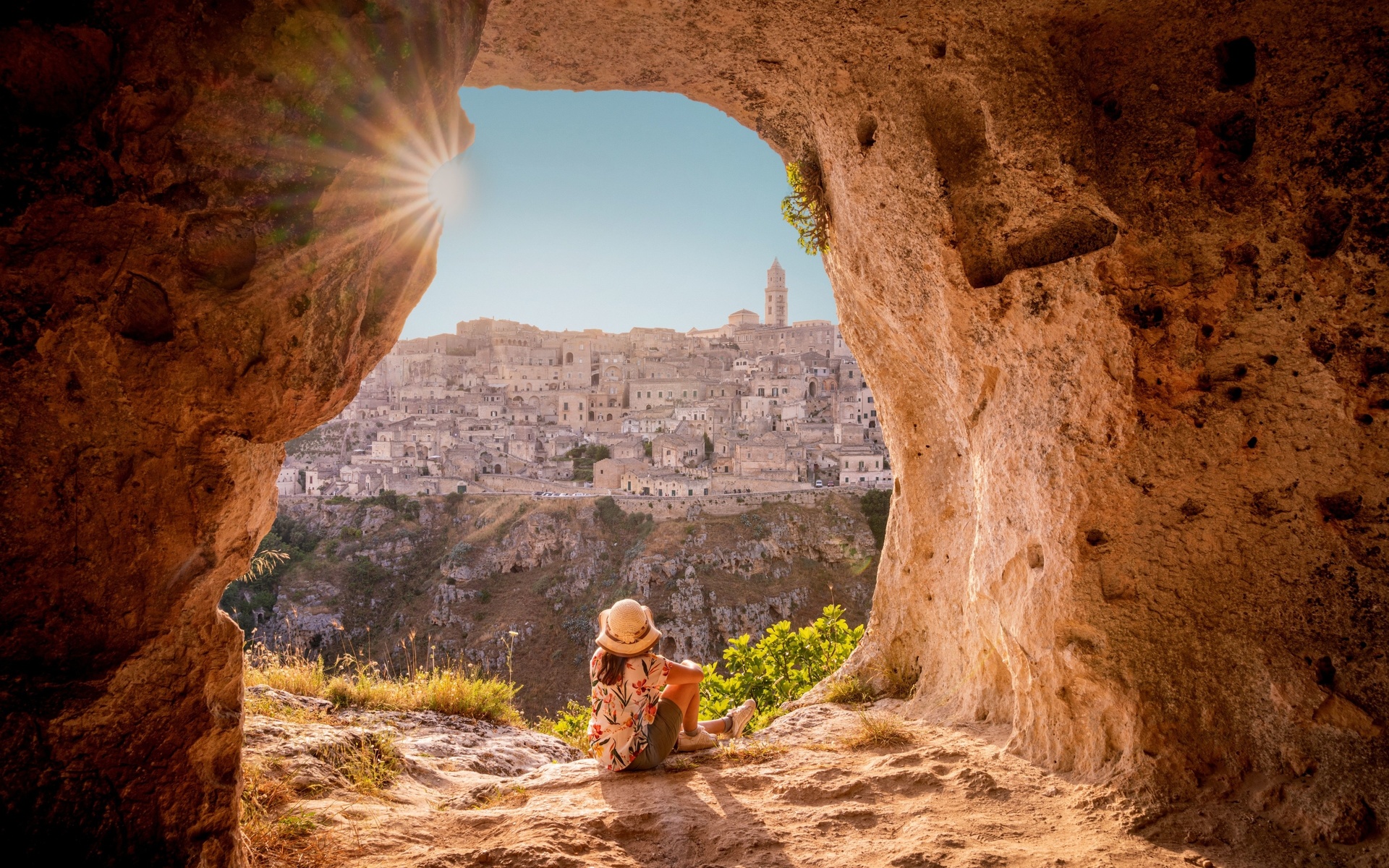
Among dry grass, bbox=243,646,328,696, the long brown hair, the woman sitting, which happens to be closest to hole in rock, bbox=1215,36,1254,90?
the woman sitting

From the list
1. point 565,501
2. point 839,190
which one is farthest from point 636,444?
point 839,190

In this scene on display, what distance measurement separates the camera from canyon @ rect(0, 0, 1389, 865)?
231 cm

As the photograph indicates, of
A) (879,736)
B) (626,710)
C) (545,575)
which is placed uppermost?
(626,710)

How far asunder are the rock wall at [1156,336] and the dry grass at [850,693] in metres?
1.32

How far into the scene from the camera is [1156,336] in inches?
128

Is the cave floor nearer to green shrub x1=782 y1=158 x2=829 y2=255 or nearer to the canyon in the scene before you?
the canyon

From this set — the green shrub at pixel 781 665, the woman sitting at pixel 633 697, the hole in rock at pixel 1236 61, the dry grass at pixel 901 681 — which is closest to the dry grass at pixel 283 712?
the woman sitting at pixel 633 697

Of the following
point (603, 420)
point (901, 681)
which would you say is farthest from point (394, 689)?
point (603, 420)

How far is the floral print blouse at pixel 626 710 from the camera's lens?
157 inches

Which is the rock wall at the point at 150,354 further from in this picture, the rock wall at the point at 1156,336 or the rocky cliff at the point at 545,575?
A: the rocky cliff at the point at 545,575

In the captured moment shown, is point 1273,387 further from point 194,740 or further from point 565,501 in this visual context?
point 565,501

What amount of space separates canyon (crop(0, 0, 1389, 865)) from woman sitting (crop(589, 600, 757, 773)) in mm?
1826

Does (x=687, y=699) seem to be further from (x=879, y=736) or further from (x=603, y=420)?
(x=603, y=420)

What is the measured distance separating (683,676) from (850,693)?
6.47ft
